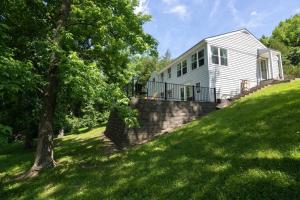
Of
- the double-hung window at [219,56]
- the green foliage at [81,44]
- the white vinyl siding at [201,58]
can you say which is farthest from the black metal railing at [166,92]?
the double-hung window at [219,56]

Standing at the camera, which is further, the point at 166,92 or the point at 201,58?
the point at 201,58

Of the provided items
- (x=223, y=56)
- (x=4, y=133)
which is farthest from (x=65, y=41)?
(x=223, y=56)

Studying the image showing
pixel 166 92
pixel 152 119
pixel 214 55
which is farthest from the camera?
pixel 214 55

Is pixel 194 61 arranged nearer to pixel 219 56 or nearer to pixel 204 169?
pixel 219 56

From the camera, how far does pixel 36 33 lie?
38.3 feet

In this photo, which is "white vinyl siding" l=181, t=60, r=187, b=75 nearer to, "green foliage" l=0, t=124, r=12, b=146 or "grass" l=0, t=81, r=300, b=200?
"grass" l=0, t=81, r=300, b=200

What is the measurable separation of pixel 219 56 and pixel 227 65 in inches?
40.4

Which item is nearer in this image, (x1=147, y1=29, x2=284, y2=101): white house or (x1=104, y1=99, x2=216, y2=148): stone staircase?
(x1=104, y1=99, x2=216, y2=148): stone staircase

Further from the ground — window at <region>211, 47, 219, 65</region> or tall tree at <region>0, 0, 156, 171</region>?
window at <region>211, 47, 219, 65</region>

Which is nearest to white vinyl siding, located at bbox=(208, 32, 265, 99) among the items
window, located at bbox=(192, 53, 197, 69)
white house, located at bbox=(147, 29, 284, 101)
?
white house, located at bbox=(147, 29, 284, 101)

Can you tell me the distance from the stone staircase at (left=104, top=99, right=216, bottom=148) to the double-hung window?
6338 mm

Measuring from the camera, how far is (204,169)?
708 cm

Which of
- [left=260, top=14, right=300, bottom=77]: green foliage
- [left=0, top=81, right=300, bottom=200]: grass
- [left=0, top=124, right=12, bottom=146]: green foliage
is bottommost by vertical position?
[left=0, top=81, right=300, bottom=200]: grass

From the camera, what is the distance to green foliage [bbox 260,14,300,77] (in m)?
45.4
